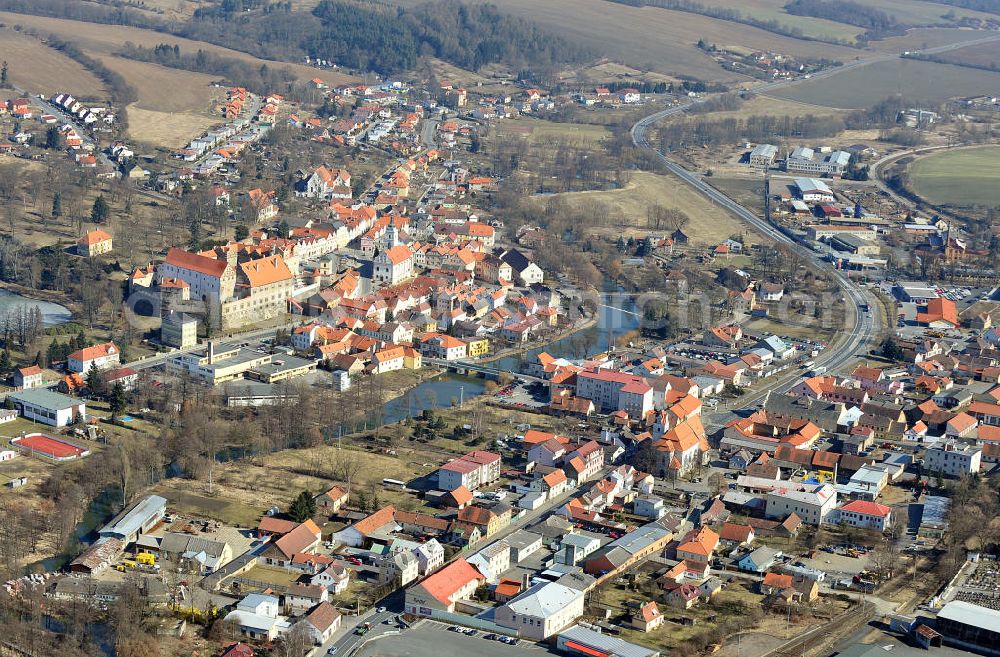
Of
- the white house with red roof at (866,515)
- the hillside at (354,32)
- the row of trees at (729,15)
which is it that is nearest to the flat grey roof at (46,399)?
the white house with red roof at (866,515)

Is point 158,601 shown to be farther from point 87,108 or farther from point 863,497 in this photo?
point 87,108

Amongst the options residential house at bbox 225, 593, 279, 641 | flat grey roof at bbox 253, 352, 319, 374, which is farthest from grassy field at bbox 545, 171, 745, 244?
residential house at bbox 225, 593, 279, 641

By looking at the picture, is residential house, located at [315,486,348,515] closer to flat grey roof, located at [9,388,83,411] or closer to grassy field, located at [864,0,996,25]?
flat grey roof, located at [9,388,83,411]

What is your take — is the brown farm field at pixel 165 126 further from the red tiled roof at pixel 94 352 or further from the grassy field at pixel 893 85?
the grassy field at pixel 893 85

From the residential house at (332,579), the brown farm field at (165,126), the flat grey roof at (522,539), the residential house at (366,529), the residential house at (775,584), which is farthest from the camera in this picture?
the brown farm field at (165,126)

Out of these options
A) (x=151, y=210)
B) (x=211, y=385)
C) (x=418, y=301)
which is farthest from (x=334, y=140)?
(x=211, y=385)

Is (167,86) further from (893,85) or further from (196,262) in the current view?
(893,85)
